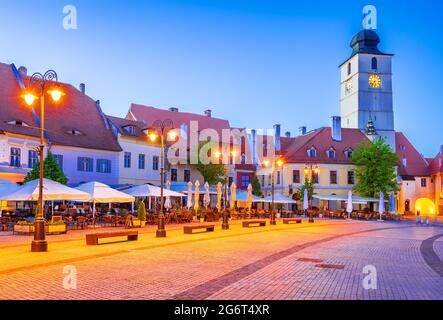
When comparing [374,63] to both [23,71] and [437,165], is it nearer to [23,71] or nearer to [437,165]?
[437,165]

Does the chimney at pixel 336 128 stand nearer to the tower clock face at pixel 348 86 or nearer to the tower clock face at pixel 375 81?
the tower clock face at pixel 375 81

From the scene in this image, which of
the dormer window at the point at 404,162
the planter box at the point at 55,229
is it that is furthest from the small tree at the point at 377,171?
the planter box at the point at 55,229

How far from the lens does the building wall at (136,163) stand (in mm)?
48812

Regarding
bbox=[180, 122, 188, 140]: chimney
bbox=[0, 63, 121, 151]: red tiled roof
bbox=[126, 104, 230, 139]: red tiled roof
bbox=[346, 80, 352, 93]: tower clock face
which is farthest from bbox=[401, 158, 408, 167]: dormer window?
bbox=[0, 63, 121, 151]: red tiled roof

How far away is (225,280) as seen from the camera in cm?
1164

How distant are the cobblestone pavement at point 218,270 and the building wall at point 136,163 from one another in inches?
1105

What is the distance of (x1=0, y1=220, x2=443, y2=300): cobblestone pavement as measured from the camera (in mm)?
10188

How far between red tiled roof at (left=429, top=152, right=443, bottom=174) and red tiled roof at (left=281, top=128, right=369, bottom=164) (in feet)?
41.4

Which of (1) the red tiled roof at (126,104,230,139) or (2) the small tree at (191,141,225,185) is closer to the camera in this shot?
(2) the small tree at (191,141,225,185)

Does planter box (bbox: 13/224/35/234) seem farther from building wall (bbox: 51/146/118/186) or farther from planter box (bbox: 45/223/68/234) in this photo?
building wall (bbox: 51/146/118/186)

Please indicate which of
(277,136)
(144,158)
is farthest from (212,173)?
(277,136)

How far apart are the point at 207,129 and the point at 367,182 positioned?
69.8 feet

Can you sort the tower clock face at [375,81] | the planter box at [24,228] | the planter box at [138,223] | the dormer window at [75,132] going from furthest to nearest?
the tower clock face at [375,81] < the dormer window at [75,132] < the planter box at [138,223] < the planter box at [24,228]

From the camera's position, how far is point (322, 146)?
65250 millimetres
